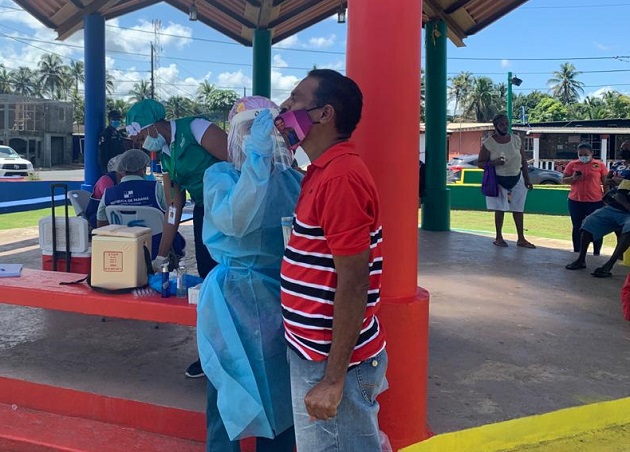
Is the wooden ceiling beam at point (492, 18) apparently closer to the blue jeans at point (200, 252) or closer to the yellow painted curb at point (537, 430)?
the blue jeans at point (200, 252)

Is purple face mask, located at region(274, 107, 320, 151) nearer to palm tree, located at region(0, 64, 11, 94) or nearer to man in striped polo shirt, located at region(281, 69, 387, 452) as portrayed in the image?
man in striped polo shirt, located at region(281, 69, 387, 452)

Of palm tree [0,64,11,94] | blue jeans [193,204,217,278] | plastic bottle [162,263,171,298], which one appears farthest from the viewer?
palm tree [0,64,11,94]

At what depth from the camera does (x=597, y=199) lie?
8.08 meters

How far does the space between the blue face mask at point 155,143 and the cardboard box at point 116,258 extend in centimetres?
52

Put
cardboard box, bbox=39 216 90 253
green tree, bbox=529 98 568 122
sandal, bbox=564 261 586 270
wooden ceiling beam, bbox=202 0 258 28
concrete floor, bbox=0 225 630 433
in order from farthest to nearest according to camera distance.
A: green tree, bbox=529 98 568 122, wooden ceiling beam, bbox=202 0 258 28, sandal, bbox=564 261 586 270, cardboard box, bbox=39 216 90 253, concrete floor, bbox=0 225 630 433

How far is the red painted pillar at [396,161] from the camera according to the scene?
2596 millimetres

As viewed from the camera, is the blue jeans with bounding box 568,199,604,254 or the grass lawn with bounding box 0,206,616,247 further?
the grass lawn with bounding box 0,206,616,247

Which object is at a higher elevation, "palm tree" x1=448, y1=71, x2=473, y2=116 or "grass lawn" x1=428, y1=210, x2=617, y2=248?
"palm tree" x1=448, y1=71, x2=473, y2=116

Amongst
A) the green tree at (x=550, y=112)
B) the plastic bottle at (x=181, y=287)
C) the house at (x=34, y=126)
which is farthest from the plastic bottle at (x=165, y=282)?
the green tree at (x=550, y=112)

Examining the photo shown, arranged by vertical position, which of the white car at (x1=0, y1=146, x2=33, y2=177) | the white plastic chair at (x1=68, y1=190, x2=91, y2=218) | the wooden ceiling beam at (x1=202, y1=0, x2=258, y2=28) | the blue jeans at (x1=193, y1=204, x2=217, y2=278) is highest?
the wooden ceiling beam at (x1=202, y1=0, x2=258, y2=28)

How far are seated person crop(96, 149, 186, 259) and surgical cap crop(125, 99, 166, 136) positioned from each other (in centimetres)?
117

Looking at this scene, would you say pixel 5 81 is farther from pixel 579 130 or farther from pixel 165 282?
pixel 165 282

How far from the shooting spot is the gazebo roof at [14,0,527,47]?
31.6ft

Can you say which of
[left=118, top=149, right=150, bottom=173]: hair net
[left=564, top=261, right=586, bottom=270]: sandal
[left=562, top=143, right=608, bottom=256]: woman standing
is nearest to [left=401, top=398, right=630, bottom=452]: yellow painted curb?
[left=118, top=149, right=150, bottom=173]: hair net
